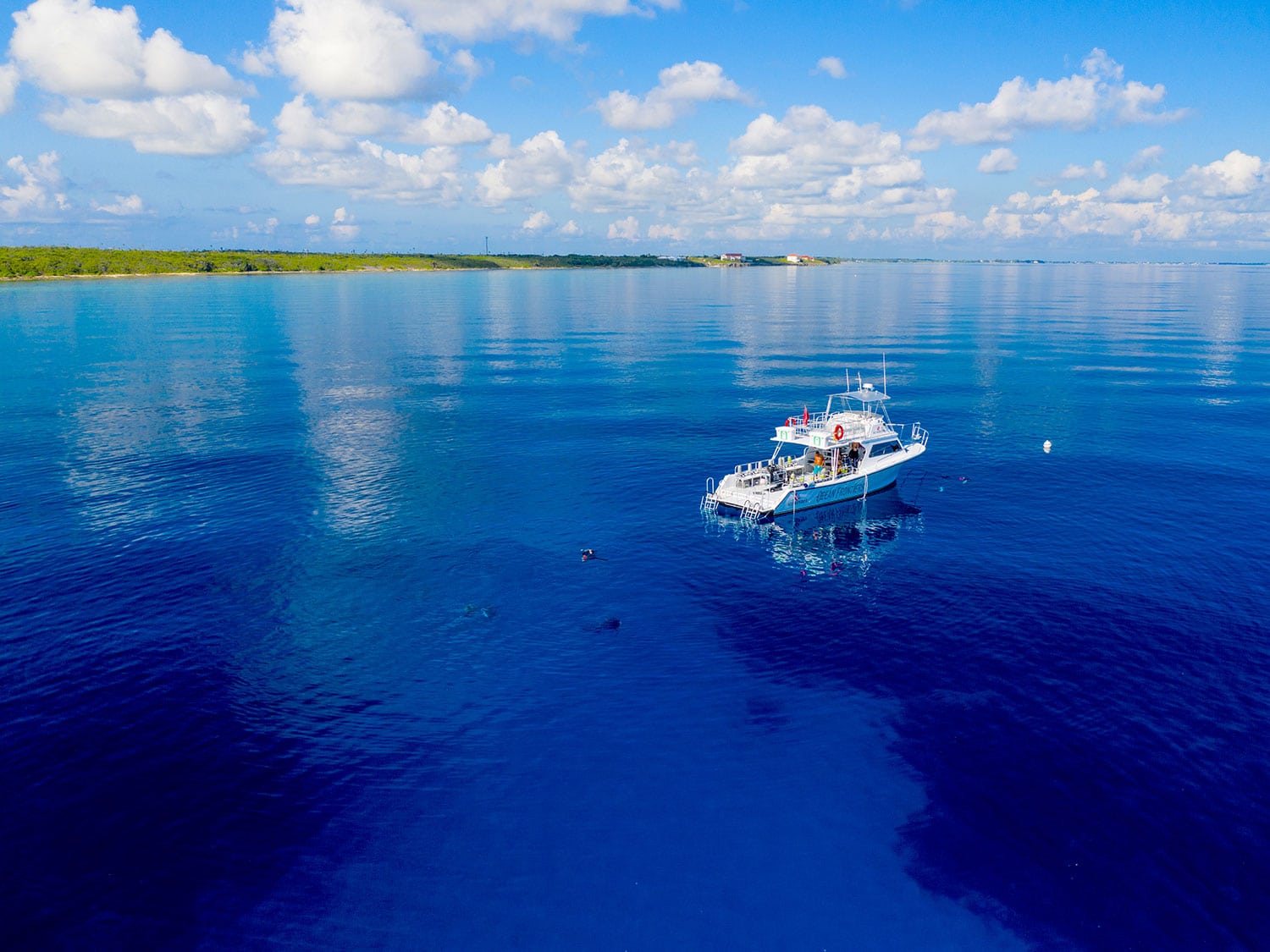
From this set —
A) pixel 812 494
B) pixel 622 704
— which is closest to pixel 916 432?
pixel 812 494

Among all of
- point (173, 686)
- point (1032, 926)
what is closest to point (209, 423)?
point (173, 686)

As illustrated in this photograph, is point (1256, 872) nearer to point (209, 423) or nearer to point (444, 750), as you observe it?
point (444, 750)

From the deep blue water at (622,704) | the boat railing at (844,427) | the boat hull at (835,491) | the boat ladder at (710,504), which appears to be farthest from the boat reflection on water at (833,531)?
the boat railing at (844,427)

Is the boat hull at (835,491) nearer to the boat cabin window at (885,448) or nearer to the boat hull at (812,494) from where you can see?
the boat hull at (812,494)

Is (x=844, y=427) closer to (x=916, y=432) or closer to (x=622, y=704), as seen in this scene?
(x=916, y=432)

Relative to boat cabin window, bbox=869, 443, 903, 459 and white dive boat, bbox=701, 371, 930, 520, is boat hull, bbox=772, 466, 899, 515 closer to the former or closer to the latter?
white dive boat, bbox=701, 371, 930, 520
